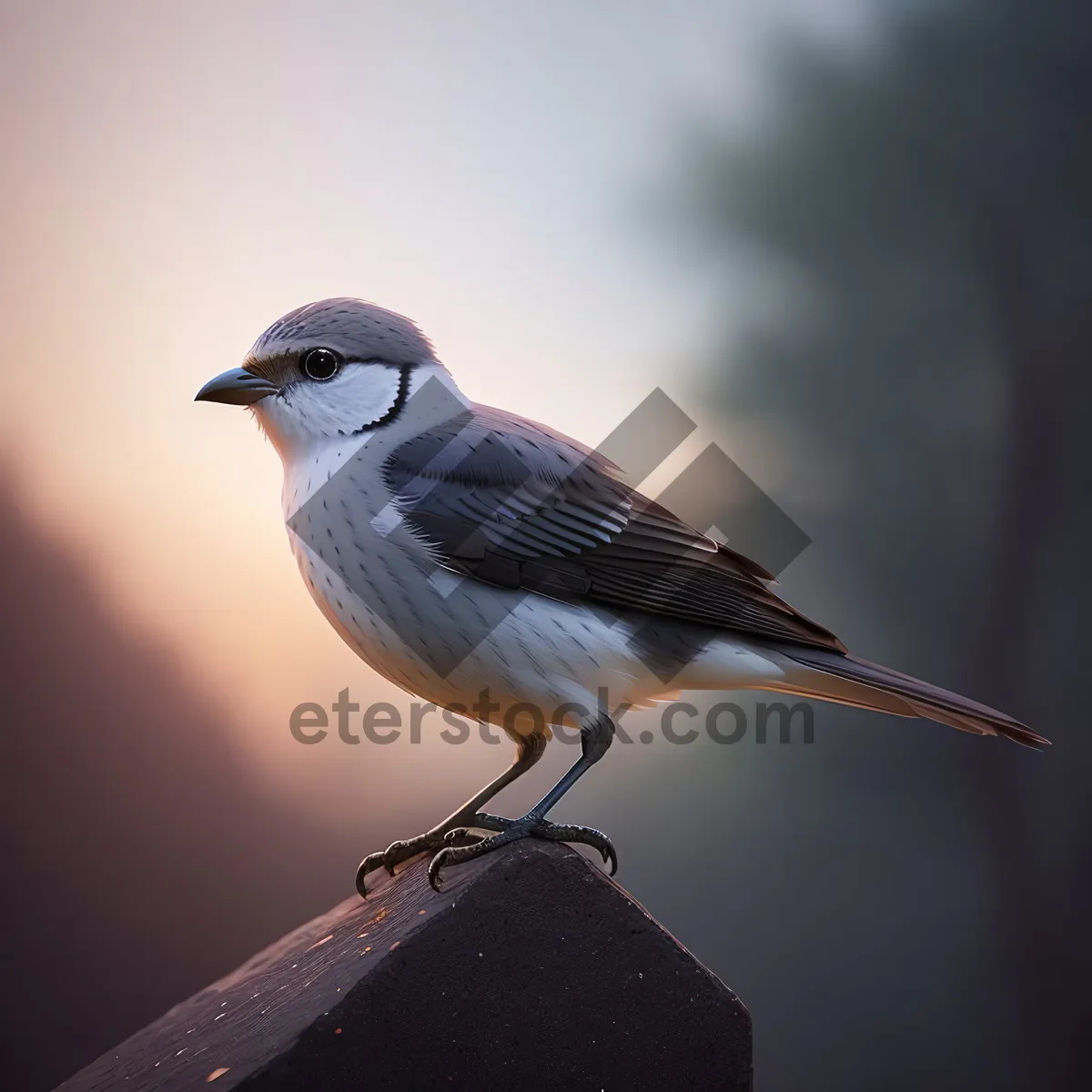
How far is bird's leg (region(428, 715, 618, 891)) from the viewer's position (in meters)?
→ 1.60

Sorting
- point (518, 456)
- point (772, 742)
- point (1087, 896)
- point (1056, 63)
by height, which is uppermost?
point (1056, 63)

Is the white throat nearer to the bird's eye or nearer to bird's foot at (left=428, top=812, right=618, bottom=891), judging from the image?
the bird's eye

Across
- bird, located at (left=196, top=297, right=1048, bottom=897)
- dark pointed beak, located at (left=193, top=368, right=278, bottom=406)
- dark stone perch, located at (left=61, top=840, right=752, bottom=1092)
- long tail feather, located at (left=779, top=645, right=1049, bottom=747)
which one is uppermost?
dark pointed beak, located at (left=193, top=368, right=278, bottom=406)

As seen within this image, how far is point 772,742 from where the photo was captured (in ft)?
13.6

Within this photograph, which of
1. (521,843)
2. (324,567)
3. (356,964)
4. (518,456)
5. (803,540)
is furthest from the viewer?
(803,540)

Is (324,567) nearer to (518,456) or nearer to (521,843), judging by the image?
(518,456)

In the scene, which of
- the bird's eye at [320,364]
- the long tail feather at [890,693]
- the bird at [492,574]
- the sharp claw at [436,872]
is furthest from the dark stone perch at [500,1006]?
the bird's eye at [320,364]

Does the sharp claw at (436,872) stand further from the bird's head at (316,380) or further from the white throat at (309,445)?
the bird's head at (316,380)

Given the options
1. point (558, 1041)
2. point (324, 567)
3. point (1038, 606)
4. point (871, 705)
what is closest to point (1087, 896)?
point (1038, 606)

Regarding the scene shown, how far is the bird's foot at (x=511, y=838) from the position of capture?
62.8 inches

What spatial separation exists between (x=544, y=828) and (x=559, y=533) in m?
0.51

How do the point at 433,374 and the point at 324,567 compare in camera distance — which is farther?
the point at 433,374

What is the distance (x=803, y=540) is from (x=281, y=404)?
2.70 meters

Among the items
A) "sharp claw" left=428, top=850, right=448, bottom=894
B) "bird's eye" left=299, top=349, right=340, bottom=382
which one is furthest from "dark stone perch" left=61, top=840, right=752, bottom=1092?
"bird's eye" left=299, top=349, right=340, bottom=382
